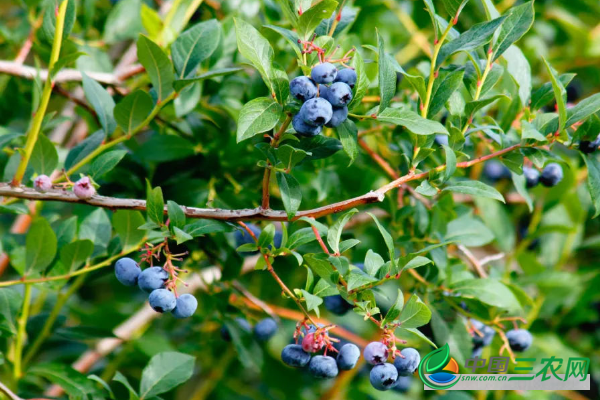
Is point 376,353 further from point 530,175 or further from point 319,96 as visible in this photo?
point 530,175

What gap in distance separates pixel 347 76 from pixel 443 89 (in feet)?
0.57

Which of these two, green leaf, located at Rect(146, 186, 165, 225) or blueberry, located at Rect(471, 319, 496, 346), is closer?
green leaf, located at Rect(146, 186, 165, 225)

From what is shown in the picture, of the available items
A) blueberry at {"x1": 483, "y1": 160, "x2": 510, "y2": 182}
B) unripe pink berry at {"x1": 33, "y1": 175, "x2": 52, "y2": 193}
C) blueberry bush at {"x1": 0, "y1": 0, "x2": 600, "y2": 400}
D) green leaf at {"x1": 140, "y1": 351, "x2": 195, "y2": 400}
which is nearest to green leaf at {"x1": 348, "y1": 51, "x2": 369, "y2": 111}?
blueberry bush at {"x1": 0, "y1": 0, "x2": 600, "y2": 400}

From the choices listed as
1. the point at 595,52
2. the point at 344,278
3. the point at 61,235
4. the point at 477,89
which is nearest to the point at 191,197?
the point at 61,235

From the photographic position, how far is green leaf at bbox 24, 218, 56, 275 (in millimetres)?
1065

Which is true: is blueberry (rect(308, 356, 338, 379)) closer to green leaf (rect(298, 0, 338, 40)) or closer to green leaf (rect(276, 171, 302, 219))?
green leaf (rect(276, 171, 302, 219))

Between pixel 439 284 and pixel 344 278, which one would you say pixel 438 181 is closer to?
pixel 344 278

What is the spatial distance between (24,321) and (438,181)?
83 centimetres

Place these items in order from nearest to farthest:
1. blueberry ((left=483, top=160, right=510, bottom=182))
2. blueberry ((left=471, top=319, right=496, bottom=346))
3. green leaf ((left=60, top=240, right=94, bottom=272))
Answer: green leaf ((left=60, top=240, right=94, bottom=272))
blueberry ((left=471, top=319, right=496, bottom=346))
blueberry ((left=483, top=160, right=510, bottom=182))

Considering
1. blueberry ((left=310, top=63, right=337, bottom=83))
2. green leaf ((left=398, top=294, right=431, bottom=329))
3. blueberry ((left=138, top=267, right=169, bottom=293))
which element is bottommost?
green leaf ((left=398, top=294, right=431, bottom=329))

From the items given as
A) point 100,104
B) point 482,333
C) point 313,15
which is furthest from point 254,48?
point 482,333

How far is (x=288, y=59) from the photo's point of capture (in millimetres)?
1358

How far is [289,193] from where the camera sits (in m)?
0.87

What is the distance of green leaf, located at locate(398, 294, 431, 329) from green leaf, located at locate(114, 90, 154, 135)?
1.84 ft
